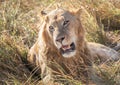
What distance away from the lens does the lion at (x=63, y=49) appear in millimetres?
4547

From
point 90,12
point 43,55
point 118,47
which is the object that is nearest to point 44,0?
point 90,12

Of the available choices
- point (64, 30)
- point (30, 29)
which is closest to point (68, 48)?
point (64, 30)

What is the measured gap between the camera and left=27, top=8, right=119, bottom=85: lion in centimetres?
455

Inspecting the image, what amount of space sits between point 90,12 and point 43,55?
1.62m

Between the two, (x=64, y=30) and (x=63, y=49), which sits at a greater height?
(x=64, y=30)

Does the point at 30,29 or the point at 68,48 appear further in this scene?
the point at 30,29

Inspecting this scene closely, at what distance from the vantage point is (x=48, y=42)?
4773mm

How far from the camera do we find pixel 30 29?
6086 millimetres

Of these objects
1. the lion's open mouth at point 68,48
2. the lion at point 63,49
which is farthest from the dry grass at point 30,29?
the lion's open mouth at point 68,48

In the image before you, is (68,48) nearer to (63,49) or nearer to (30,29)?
(63,49)

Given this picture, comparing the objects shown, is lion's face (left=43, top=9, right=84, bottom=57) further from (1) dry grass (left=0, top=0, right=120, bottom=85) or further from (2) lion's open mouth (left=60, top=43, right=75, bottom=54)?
(1) dry grass (left=0, top=0, right=120, bottom=85)

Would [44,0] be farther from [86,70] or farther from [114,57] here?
[86,70]

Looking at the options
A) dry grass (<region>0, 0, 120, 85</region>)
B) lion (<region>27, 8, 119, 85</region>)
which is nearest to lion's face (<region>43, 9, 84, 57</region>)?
lion (<region>27, 8, 119, 85</region>)

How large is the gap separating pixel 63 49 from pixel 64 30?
20 cm
